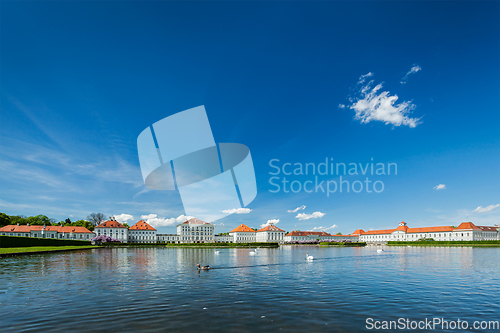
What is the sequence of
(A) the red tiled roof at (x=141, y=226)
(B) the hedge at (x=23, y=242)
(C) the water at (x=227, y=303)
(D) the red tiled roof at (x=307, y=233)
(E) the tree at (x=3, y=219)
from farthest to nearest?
(D) the red tiled roof at (x=307, y=233), (A) the red tiled roof at (x=141, y=226), (E) the tree at (x=3, y=219), (B) the hedge at (x=23, y=242), (C) the water at (x=227, y=303)

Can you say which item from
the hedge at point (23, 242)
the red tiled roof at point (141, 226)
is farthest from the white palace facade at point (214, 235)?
the hedge at point (23, 242)

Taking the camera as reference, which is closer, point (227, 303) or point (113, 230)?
point (227, 303)

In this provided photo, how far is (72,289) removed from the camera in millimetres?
15922

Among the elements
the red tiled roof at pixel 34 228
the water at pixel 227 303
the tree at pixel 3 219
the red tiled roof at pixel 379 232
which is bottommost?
the red tiled roof at pixel 379 232

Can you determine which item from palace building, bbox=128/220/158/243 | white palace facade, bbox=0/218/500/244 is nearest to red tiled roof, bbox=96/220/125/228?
white palace facade, bbox=0/218/500/244

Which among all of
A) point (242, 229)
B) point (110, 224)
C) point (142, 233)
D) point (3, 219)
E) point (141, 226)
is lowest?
point (242, 229)

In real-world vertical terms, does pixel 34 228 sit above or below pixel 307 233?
above

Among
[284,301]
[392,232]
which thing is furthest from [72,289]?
[392,232]

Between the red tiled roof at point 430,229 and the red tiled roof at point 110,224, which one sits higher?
the red tiled roof at point 110,224

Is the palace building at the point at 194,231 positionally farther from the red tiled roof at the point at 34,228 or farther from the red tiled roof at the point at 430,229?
the red tiled roof at the point at 430,229

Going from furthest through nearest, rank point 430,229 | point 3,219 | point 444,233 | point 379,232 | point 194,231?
point 379,232 < point 194,231 < point 430,229 < point 444,233 < point 3,219

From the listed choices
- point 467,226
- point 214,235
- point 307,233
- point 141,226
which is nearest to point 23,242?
point 141,226

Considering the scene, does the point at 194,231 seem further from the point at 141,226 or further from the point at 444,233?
the point at 444,233

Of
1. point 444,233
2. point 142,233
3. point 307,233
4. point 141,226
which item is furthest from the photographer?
point 307,233
